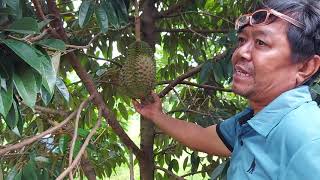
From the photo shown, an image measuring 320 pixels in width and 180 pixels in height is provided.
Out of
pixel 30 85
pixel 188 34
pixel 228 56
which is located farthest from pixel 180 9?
pixel 30 85

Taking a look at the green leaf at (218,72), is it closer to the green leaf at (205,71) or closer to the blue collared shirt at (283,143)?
the green leaf at (205,71)

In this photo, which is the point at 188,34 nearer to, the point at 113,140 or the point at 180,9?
the point at 180,9

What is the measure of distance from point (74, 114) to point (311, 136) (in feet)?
1.83

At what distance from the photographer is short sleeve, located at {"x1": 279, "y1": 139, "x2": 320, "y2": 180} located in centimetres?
74

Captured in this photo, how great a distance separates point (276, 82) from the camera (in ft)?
3.09

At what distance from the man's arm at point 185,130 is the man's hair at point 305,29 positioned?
48cm

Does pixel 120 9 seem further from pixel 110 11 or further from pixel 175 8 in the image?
pixel 175 8

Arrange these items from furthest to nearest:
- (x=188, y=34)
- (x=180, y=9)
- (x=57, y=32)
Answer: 1. (x=188, y=34)
2. (x=180, y=9)
3. (x=57, y=32)

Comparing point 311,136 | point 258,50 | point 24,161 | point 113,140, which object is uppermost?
point 258,50

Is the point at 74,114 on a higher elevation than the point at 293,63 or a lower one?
lower

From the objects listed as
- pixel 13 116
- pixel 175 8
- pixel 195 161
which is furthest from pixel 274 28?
pixel 195 161

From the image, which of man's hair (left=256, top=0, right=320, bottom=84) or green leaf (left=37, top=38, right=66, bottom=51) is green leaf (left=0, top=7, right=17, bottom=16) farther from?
man's hair (left=256, top=0, right=320, bottom=84)

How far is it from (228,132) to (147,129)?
0.47 metres

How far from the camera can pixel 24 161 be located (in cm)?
102
